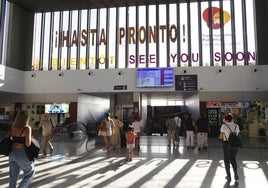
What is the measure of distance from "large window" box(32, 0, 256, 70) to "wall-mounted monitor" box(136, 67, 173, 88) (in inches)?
31.4

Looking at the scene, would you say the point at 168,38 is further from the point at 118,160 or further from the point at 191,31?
the point at 118,160

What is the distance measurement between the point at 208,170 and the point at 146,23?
47.7 feet

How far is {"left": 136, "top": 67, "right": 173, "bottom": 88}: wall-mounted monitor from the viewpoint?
19078 millimetres

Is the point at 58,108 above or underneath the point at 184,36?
underneath

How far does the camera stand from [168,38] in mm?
20094

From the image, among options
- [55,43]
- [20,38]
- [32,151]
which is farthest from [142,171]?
[20,38]

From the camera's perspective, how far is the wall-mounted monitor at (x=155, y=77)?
19.1 metres

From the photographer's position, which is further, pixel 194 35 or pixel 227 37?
pixel 194 35

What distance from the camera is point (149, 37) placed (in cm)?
2031

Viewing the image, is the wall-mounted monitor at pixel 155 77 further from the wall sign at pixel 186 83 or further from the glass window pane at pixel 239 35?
the glass window pane at pixel 239 35

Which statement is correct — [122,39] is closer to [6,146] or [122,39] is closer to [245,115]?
[245,115]

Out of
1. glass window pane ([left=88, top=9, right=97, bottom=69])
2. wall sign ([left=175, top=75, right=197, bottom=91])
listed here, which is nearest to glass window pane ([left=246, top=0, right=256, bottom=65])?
wall sign ([left=175, top=75, right=197, bottom=91])

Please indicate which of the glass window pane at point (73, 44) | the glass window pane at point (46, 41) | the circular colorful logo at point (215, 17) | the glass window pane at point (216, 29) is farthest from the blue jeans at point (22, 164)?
the glass window pane at point (46, 41)

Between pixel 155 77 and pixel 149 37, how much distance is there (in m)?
3.11
